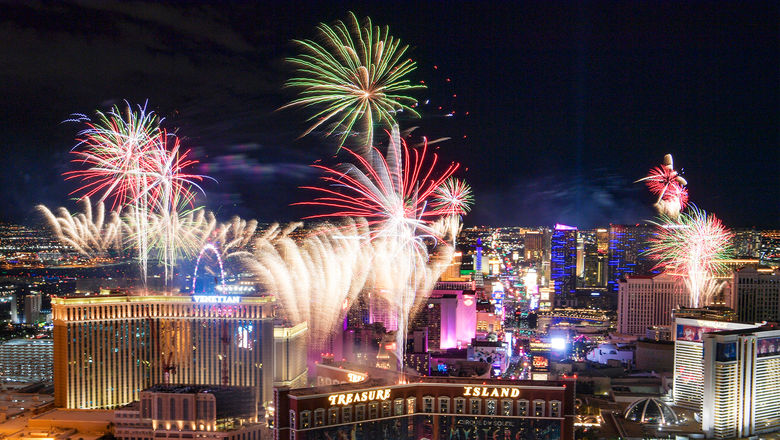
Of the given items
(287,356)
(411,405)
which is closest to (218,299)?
(287,356)

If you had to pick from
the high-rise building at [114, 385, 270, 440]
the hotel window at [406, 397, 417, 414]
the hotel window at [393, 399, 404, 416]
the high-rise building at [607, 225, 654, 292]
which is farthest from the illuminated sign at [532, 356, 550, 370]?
the hotel window at [393, 399, 404, 416]

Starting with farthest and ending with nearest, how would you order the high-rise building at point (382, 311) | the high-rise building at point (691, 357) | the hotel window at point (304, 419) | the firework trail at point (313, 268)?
1. the high-rise building at point (382, 311)
2. the high-rise building at point (691, 357)
3. the firework trail at point (313, 268)
4. the hotel window at point (304, 419)

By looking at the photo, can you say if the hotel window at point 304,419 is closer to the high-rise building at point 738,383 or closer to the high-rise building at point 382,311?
the high-rise building at point 738,383

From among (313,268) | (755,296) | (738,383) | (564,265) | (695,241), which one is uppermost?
(695,241)

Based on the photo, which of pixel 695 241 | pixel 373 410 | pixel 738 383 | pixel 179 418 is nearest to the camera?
pixel 373 410

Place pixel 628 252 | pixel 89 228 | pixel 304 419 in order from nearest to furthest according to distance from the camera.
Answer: pixel 304 419, pixel 89 228, pixel 628 252

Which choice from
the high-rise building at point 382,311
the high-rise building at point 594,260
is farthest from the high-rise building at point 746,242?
the high-rise building at point 382,311

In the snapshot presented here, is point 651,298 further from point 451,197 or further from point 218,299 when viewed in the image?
point 218,299
